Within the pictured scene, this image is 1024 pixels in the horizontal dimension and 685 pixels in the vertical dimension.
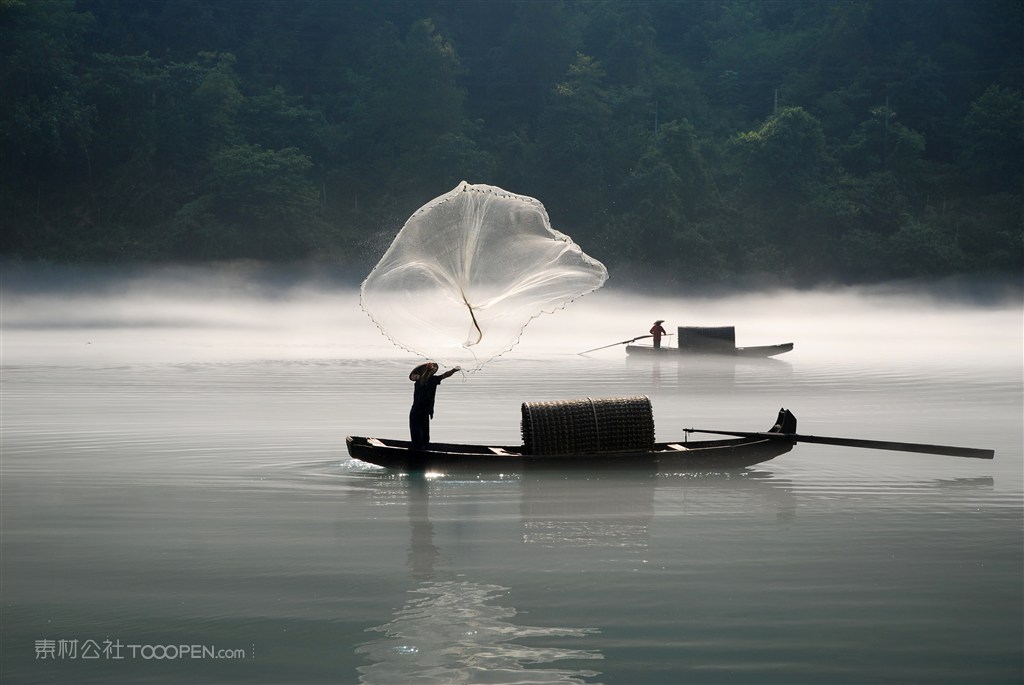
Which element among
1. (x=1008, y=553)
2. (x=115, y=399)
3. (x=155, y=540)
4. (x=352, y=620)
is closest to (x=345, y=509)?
(x=155, y=540)

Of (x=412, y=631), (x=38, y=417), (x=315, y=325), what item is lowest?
(x=412, y=631)

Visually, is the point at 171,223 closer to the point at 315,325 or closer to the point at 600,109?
the point at 315,325

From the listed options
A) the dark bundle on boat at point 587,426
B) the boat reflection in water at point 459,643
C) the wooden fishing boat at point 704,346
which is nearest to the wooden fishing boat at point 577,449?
the dark bundle on boat at point 587,426

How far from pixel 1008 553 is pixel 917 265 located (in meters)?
→ 52.0

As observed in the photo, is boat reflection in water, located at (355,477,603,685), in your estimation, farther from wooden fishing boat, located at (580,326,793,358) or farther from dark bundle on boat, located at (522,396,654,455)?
wooden fishing boat, located at (580,326,793,358)

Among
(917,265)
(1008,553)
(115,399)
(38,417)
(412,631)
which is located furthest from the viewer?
(917,265)

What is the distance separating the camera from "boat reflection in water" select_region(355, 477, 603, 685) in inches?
302

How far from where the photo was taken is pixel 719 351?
33.1 meters

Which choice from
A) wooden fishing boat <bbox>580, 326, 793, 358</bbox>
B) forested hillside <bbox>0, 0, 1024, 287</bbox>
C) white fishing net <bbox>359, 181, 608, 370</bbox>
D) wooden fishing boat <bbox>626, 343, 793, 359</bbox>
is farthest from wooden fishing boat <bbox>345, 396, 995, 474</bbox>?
forested hillside <bbox>0, 0, 1024, 287</bbox>

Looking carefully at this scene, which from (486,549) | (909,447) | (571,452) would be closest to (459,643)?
(486,549)

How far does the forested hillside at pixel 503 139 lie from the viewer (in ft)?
197

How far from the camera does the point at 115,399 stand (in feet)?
70.3

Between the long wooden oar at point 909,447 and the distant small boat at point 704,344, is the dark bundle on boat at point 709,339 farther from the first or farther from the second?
the long wooden oar at point 909,447

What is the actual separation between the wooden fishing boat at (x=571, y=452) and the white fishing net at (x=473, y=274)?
1.00 meters
